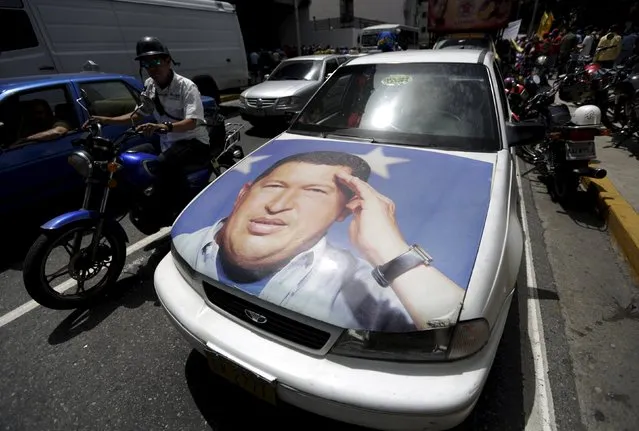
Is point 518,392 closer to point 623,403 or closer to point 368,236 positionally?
point 623,403

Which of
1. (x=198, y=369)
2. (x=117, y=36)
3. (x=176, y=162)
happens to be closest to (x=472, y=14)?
(x=117, y=36)

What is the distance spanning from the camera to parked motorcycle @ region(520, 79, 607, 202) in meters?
3.61

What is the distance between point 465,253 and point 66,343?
8.40 ft

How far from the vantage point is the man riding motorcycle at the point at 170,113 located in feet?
8.79

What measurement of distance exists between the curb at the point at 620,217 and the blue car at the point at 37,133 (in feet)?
16.1

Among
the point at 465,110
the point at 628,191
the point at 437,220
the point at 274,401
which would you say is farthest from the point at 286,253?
the point at 628,191

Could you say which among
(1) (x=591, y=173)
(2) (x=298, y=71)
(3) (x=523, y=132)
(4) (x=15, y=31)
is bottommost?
(1) (x=591, y=173)

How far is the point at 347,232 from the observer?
1.54 meters

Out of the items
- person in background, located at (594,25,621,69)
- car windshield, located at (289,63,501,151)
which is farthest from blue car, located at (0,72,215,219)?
person in background, located at (594,25,621,69)

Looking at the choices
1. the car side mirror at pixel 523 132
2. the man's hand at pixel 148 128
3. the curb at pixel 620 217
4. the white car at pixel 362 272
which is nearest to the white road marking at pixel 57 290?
the man's hand at pixel 148 128

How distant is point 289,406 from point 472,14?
13.5 m

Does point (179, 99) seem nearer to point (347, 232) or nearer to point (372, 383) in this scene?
point (347, 232)

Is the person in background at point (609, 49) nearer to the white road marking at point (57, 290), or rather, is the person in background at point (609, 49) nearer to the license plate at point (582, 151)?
the license plate at point (582, 151)

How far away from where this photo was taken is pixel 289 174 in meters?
2.01
